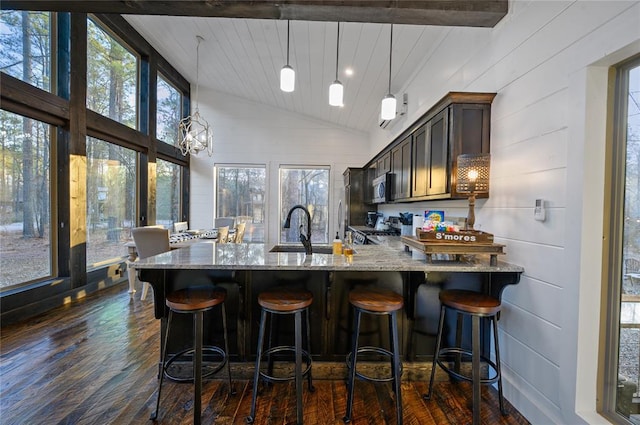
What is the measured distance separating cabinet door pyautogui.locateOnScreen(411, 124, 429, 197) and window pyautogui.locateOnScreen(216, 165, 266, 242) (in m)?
4.06

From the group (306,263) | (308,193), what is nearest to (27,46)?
(306,263)

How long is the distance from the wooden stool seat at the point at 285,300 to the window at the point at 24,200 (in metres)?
3.15

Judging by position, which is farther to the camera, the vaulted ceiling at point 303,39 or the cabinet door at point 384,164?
the cabinet door at point 384,164

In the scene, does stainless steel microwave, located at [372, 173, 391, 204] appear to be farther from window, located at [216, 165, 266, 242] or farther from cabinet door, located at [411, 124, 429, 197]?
window, located at [216, 165, 266, 242]

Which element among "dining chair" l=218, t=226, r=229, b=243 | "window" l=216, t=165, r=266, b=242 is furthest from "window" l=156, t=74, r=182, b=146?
"dining chair" l=218, t=226, r=229, b=243

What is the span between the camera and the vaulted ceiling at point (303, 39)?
2.08 metres

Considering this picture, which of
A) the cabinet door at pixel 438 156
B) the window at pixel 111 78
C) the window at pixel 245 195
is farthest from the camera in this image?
the window at pixel 245 195

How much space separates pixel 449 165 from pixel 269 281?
5.47 ft

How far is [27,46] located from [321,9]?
11.2 ft

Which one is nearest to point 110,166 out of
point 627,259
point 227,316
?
point 227,316

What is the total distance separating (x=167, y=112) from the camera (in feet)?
18.5

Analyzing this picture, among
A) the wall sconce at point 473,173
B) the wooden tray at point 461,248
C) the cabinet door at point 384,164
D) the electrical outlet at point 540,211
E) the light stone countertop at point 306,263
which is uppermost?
the cabinet door at point 384,164

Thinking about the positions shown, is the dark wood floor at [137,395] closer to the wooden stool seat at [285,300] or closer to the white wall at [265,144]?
the wooden stool seat at [285,300]

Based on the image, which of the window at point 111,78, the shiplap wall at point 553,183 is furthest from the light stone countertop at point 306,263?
the window at point 111,78
